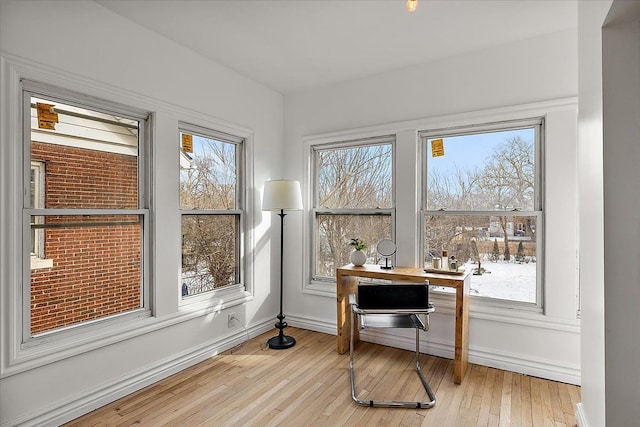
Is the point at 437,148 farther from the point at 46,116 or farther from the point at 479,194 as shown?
the point at 46,116

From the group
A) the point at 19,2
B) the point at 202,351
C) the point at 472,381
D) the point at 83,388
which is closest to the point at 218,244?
the point at 202,351

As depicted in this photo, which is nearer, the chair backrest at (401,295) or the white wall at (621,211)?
the white wall at (621,211)

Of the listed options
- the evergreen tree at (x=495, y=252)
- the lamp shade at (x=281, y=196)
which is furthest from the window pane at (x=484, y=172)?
the lamp shade at (x=281, y=196)

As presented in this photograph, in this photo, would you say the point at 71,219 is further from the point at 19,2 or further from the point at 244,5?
the point at 244,5

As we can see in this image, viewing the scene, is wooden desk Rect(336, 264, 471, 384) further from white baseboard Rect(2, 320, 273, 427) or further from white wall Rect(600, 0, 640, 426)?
white wall Rect(600, 0, 640, 426)

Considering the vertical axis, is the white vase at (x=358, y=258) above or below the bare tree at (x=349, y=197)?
below

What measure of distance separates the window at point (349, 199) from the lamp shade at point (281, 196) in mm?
536

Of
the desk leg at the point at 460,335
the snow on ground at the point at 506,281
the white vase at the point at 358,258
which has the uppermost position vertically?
the white vase at the point at 358,258

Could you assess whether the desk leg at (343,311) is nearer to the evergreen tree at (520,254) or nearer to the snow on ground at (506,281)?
the snow on ground at (506,281)

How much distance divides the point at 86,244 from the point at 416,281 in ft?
8.00

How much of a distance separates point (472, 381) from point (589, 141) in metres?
1.89

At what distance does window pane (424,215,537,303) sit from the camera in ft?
9.47

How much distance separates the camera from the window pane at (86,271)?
214 cm

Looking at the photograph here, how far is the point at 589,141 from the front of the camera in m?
1.72
